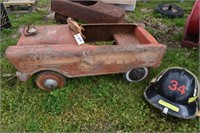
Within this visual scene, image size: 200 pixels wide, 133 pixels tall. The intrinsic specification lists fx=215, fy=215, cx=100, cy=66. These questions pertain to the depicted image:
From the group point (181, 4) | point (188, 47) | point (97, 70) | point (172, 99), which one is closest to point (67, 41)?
point (97, 70)

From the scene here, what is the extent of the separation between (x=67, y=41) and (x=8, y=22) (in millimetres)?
2280

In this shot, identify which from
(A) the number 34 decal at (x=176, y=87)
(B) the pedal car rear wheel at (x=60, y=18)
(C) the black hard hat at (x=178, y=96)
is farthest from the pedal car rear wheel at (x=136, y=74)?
(B) the pedal car rear wheel at (x=60, y=18)

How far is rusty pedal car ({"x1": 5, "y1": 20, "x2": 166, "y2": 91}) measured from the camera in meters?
2.74

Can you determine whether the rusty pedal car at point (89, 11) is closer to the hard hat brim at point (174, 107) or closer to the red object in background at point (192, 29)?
the red object in background at point (192, 29)

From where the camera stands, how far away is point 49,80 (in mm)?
3043

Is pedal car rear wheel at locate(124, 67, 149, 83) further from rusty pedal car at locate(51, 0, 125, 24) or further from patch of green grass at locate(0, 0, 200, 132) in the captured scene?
rusty pedal car at locate(51, 0, 125, 24)

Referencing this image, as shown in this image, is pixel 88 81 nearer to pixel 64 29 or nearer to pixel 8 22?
pixel 64 29

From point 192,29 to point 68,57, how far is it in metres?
2.50

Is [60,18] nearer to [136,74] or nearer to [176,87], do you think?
[136,74]

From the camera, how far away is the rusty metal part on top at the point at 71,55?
8.97 feet

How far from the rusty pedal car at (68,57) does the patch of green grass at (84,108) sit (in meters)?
0.21

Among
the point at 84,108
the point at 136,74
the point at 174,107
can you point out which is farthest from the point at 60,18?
the point at 174,107

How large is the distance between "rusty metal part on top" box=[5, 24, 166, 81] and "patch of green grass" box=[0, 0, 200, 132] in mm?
318

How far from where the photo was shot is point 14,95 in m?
3.10
